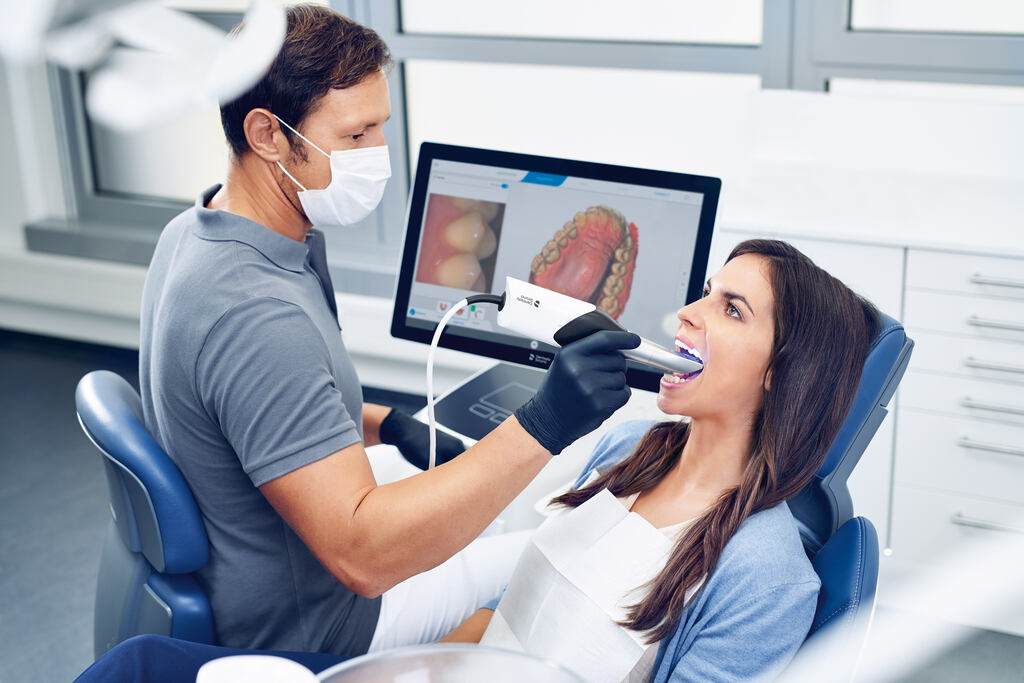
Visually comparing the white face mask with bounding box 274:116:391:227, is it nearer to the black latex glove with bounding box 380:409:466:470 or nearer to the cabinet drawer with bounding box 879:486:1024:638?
the black latex glove with bounding box 380:409:466:470

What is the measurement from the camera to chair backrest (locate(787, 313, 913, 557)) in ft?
4.08

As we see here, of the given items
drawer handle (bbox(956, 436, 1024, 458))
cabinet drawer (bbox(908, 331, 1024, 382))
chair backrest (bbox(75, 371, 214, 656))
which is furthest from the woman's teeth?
drawer handle (bbox(956, 436, 1024, 458))

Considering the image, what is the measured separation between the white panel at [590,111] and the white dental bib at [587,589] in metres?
1.59

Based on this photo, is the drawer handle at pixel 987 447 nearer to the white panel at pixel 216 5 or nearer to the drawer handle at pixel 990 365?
the drawer handle at pixel 990 365

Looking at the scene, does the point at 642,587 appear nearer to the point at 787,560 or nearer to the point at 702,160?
the point at 787,560

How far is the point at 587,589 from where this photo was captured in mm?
1229

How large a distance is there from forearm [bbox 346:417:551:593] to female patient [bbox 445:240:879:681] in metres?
0.18

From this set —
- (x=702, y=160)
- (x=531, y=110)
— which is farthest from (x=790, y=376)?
(x=531, y=110)

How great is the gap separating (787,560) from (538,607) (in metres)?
0.33

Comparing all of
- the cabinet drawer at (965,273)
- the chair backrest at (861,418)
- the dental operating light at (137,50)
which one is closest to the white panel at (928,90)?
the cabinet drawer at (965,273)

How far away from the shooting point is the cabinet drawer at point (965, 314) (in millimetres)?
2037

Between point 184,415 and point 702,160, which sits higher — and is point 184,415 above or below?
below

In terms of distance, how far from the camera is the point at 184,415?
4.04 ft

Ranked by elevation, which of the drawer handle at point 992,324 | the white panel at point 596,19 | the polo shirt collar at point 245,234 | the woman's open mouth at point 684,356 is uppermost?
the white panel at point 596,19
